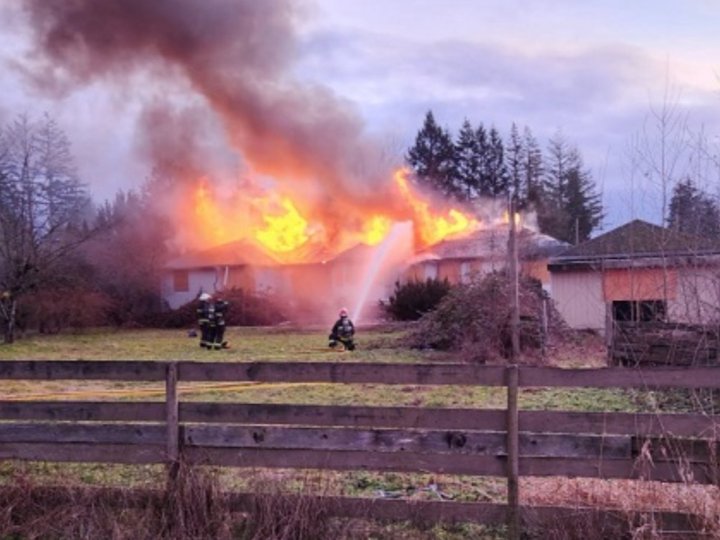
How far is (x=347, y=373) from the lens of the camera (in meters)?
4.76

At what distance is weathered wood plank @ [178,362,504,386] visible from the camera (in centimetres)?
466

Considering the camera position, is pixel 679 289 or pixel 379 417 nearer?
pixel 379 417

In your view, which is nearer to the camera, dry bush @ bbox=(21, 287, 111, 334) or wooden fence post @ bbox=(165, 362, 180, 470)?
wooden fence post @ bbox=(165, 362, 180, 470)

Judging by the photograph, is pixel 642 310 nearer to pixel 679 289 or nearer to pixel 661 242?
pixel 679 289

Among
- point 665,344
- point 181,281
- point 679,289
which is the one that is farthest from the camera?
point 181,281

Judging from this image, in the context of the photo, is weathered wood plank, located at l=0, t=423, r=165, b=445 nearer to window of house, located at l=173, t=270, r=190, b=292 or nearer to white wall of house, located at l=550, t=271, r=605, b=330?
white wall of house, located at l=550, t=271, r=605, b=330

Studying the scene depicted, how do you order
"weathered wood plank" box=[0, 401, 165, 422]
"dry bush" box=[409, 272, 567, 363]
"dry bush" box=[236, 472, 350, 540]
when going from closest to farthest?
"dry bush" box=[236, 472, 350, 540]
"weathered wood plank" box=[0, 401, 165, 422]
"dry bush" box=[409, 272, 567, 363]

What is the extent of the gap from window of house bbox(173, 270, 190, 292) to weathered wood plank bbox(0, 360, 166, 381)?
137 feet

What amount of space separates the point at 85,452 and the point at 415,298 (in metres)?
25.2

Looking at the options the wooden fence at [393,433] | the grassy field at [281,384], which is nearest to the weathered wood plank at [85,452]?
the wooden fence at [393,433]

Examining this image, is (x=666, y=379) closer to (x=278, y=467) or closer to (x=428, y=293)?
(x=278, y=467)

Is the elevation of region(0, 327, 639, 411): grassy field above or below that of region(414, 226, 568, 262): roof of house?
below

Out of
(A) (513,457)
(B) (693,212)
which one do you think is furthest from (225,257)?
(A) (513,457)

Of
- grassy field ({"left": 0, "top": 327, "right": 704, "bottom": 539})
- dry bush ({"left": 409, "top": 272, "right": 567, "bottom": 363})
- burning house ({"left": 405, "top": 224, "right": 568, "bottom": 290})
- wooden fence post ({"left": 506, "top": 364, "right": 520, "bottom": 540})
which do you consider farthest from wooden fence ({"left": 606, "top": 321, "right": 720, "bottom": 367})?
burning house ({"left": 405, "top": 224, "right": 568, "bottom": 290})
